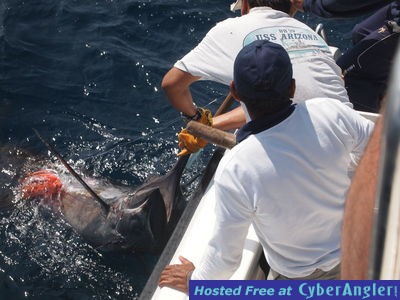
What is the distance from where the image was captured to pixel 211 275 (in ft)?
7.61

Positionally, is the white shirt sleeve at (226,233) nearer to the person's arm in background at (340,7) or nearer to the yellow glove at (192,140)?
the yellow glove at (192,140)

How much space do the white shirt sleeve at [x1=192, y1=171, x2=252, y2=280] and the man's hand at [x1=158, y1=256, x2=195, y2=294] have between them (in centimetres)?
33

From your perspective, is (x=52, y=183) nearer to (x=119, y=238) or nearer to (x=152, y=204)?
(x=119, y=238)

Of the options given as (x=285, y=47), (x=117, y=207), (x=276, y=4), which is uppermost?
(x=276, y=4)

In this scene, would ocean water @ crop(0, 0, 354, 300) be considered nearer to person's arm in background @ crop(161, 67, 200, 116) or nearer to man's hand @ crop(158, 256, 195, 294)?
person's arm in background @ crop(161, 67, 200, 116)

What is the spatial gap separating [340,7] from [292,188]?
1.95 meters

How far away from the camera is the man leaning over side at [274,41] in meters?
2.84

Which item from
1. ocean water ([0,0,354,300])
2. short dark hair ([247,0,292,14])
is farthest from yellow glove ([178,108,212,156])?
ocean water ([0,0,354,300])

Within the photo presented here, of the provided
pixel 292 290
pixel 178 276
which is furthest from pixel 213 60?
pixel 292 290

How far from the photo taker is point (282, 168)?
202 cm

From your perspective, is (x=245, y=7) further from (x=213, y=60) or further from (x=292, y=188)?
(x=292, y=188)

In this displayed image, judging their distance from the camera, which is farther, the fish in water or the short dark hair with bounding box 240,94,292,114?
the fish in water

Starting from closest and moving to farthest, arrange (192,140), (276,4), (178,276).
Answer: (178,276) < (276,4) < (192,140)

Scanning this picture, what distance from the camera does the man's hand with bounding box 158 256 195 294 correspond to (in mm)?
2683
